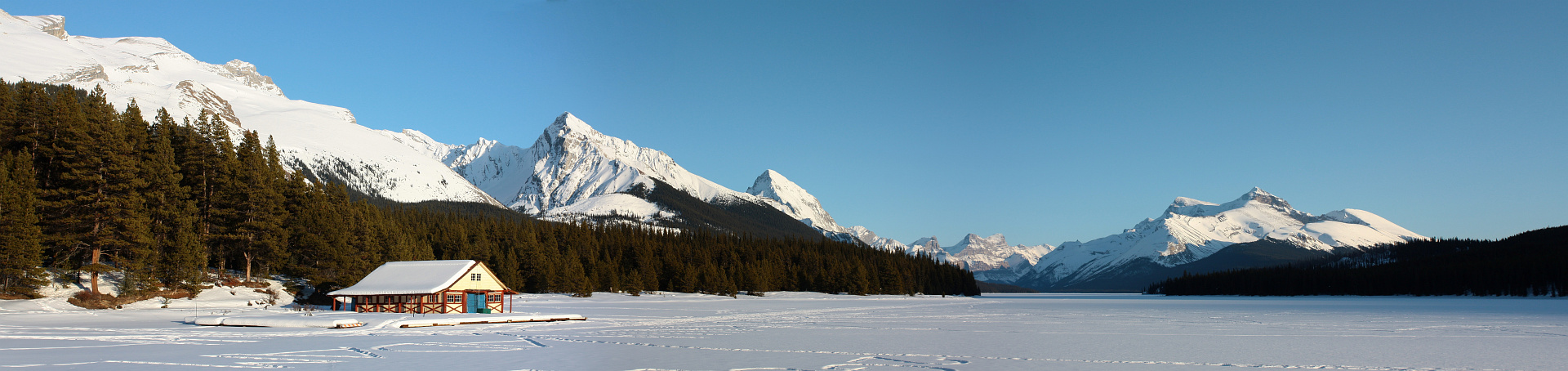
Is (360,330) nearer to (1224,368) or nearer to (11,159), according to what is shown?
(11,159)

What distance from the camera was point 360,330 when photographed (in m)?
38.5

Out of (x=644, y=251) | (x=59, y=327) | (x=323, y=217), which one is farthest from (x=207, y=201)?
(x=644, y=251)

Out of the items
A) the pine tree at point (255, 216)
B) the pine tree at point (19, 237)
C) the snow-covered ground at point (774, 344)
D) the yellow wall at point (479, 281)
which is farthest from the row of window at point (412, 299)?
the pine tree at point (19, 237)

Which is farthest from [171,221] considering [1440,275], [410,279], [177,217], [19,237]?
[1440,275]

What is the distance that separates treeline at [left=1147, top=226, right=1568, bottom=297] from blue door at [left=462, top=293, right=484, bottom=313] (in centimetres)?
13558

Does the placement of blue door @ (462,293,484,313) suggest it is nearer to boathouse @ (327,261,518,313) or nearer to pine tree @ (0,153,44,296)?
boathouse @ (327,261,518,313)

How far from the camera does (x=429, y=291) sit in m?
53.3

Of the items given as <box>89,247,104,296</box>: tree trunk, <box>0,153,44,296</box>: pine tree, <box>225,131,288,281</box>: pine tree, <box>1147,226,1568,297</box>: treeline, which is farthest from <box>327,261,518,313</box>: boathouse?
<box>1147,226,1568,297</box>: treeline

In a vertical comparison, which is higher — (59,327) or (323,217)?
(323,217)

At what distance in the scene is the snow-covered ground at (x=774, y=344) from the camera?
22297mm

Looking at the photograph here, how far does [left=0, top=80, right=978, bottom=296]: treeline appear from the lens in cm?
5075

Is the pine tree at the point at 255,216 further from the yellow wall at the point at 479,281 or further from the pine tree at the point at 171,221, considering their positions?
the yellow wall at the point at 479,281

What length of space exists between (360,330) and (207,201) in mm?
37845

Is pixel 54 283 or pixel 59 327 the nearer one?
pixel 59 327
